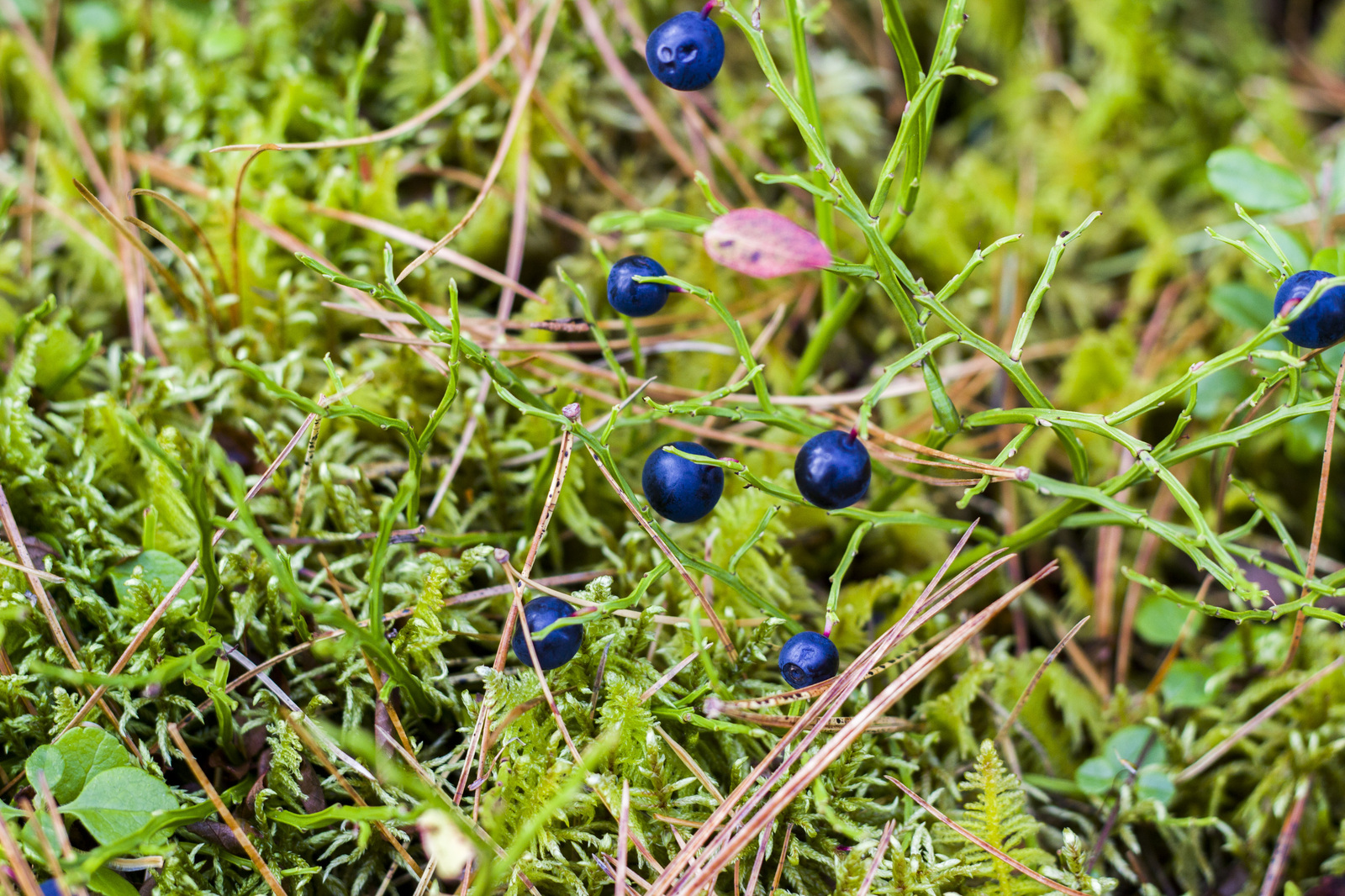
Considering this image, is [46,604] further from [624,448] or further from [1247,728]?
[1247,728]

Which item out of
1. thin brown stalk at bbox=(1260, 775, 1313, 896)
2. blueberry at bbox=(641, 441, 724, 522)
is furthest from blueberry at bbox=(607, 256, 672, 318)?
thin brown stalk at bbox=(1260, 775, 1313, 896)

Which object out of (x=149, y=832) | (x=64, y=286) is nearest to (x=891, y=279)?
(x=149, y=832)

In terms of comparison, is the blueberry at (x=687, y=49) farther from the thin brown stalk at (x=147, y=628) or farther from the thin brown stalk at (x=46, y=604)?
the thin brown stalk at (x=46, y=604)

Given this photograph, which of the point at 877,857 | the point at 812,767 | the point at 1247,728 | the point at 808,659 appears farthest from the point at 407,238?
the point at 1247,728

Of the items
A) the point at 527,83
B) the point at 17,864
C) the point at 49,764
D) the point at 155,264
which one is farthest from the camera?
the point at 527,83

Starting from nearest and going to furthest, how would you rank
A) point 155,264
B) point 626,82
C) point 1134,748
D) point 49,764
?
1. point 49,764
2. point 1134,748
3. point 155,264
4. point 626,82
